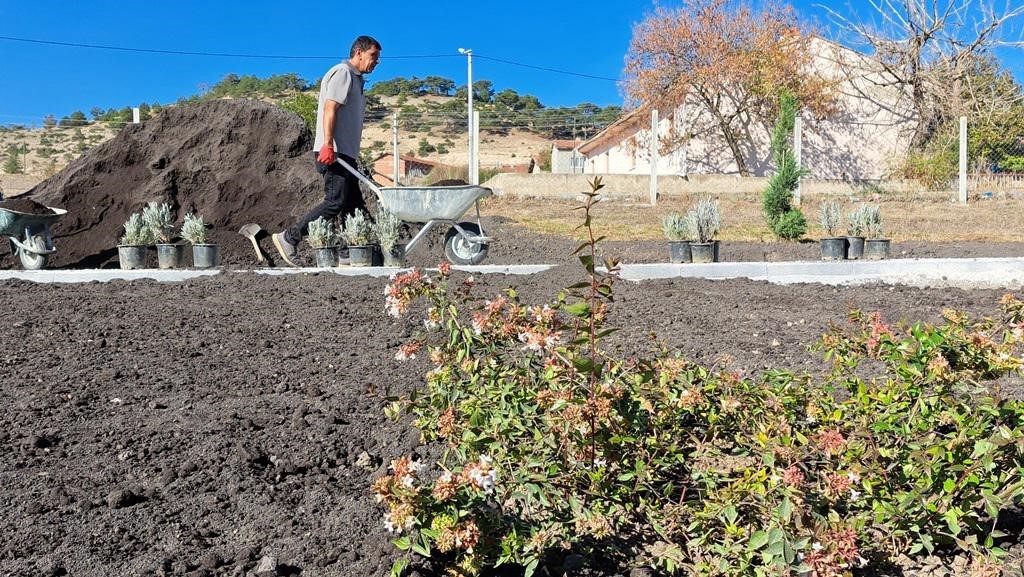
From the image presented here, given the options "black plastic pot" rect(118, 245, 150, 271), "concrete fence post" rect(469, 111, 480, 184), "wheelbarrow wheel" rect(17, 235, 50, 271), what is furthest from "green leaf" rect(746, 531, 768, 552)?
"concrete fence post" rect(469, 111, 480, 184)

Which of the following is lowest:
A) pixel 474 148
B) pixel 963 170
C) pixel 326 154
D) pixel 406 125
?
pixel 326 154

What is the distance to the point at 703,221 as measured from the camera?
6.55 metres

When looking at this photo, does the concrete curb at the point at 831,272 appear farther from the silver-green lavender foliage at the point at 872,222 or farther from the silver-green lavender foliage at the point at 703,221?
the silver-green lavender foliage at the point at 872,222

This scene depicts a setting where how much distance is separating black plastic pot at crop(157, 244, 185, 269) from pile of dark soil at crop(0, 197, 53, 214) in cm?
115

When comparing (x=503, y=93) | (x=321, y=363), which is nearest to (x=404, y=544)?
(x=321, y=363)

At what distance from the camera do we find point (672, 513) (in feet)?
5.22

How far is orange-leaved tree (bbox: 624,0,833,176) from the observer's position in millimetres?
Result: 22109

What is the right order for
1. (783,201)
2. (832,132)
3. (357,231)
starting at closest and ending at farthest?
(357,231) < (783,201) < (832,132)

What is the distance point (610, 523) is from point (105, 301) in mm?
3643

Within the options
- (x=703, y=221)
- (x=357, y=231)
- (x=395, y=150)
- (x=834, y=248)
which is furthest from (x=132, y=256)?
(x=395, y=150)

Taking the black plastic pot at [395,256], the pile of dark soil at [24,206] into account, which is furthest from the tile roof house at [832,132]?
the pile of dark soil at [24,206]

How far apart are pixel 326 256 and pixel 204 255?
1.01m

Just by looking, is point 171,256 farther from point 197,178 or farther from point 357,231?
point 197,178

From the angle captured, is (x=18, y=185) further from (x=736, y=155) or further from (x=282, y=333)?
(x=736, y=155)
